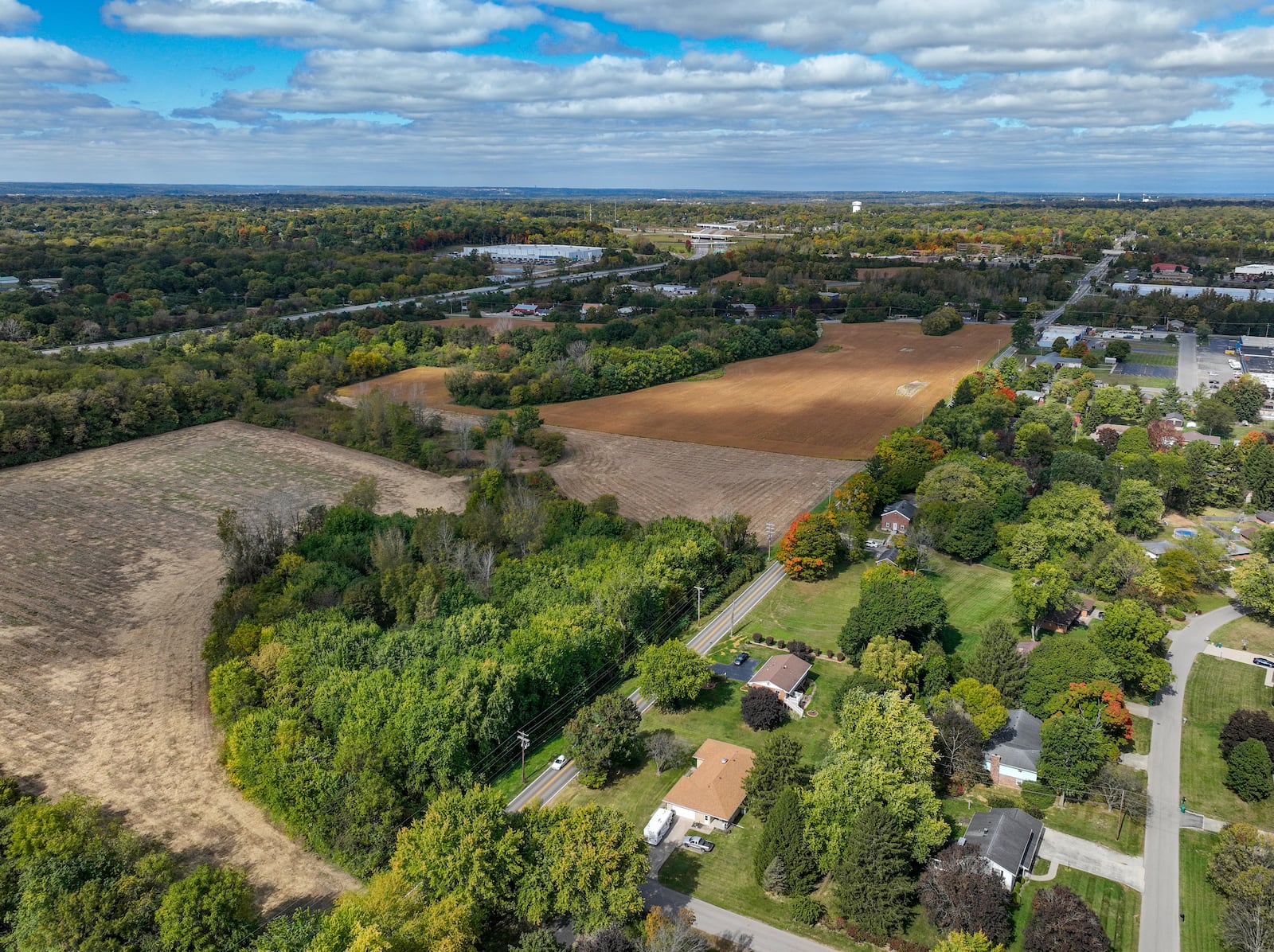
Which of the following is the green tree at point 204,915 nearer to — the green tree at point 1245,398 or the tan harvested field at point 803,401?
the tan harvested field at point 803,401

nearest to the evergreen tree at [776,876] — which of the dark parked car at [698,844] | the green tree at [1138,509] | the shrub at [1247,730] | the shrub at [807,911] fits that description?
the shrub at [807,911]

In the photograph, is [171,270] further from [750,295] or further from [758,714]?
[758,714]

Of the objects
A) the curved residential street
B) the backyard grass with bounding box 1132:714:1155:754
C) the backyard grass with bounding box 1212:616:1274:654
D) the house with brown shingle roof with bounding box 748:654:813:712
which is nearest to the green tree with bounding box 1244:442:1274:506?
the backyard grass with bounding box 1212:616:1274:654

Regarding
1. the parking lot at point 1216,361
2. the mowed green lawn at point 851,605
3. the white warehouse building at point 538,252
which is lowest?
the mowed green lawn at point 851,605

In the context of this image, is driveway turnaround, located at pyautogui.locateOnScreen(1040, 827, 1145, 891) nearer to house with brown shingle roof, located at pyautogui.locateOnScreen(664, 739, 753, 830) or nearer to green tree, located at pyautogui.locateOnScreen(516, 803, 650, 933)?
house with brown shingle roof, located at pyautogui.locateOnScreen(664, 739, 753, 830)

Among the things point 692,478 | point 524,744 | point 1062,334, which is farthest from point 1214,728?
point 1062,334

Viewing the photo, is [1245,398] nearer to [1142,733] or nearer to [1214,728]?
[1214,728]
